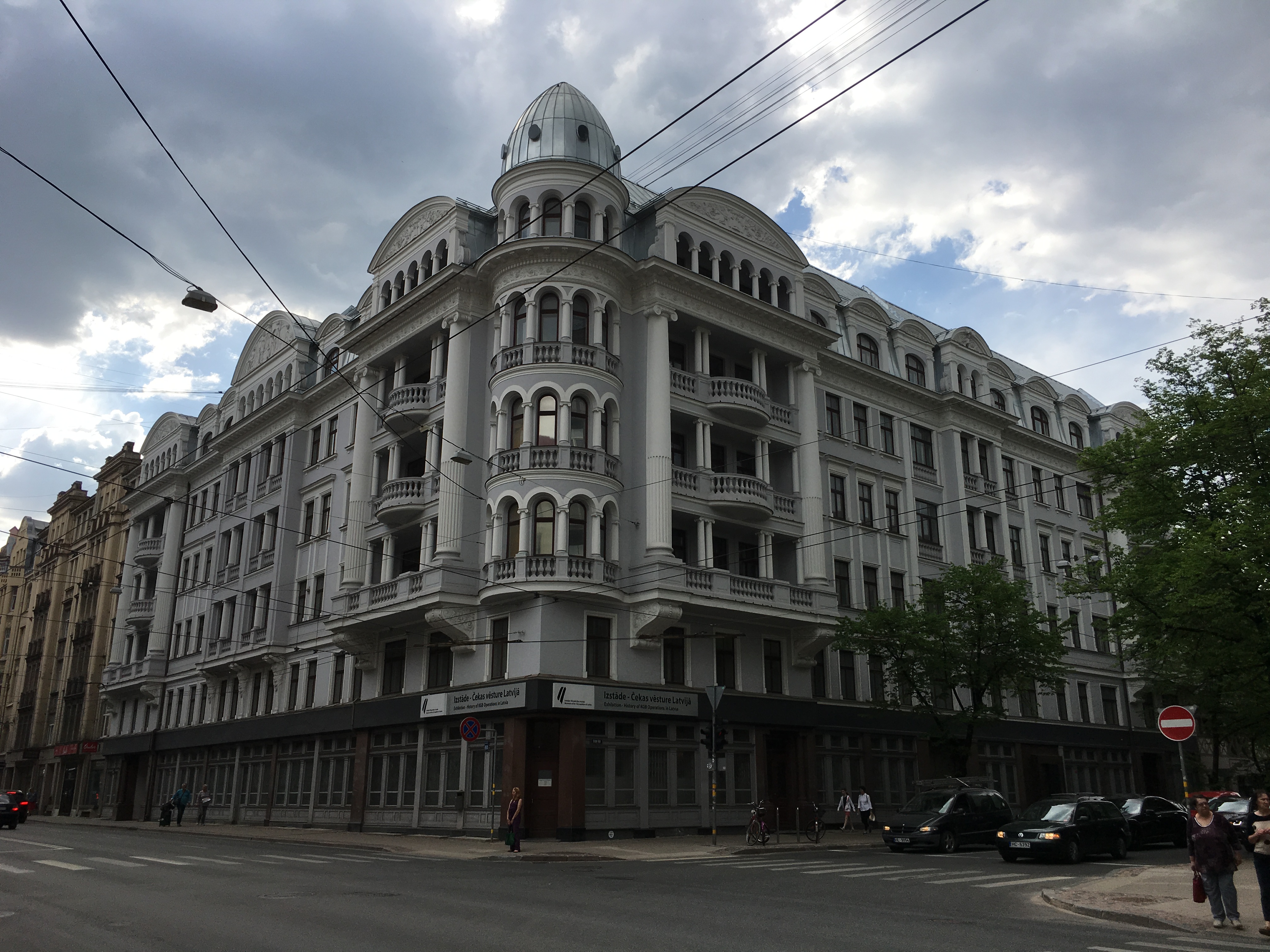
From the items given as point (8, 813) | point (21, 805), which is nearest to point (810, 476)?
point (8, 813)

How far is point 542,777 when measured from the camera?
29219 mm

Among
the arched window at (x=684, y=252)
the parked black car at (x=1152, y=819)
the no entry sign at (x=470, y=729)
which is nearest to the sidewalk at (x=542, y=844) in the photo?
the no entry sign at (x=470, y=729)

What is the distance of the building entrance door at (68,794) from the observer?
198 ft

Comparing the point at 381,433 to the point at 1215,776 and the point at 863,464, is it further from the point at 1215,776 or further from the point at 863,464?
the point at 1215,776

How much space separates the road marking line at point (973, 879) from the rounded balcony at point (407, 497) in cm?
2164

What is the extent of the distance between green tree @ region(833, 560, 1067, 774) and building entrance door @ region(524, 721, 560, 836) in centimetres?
1114

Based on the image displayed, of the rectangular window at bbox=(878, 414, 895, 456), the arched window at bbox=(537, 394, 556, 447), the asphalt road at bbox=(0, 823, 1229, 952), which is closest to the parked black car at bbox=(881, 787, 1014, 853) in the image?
the asphalt road at bbox=(0, 823, 1229, 952)

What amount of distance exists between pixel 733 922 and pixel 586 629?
18739 mm

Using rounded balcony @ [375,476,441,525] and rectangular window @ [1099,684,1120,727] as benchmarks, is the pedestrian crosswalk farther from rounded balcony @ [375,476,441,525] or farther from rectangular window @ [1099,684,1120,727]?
rectangular window @ [1099,684,1120,727]

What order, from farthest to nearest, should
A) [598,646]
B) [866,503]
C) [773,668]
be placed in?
[866,503] < [773,668] < [598,646]

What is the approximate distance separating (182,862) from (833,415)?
29.4 metres

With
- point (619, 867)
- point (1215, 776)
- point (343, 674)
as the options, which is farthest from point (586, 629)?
point (1215, 776)

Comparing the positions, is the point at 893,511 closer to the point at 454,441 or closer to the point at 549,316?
the point at 549,316

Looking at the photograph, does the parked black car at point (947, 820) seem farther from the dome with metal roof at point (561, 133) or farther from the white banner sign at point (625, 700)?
the dome with metal roof at point (561, 133)
